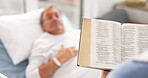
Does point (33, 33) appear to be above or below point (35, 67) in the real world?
above

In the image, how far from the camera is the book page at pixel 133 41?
109cm

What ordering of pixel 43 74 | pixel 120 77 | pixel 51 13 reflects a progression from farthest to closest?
pixel 51 13, pixel 43 74, pixel 120 77

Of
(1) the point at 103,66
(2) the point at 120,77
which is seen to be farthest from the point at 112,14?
(2) the point at 120,77

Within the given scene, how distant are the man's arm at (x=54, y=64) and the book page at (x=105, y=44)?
0.52 metres

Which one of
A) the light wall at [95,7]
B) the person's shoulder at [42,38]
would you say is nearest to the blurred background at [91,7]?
the light wall at [95,7]

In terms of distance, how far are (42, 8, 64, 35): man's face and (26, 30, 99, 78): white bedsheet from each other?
43 mm

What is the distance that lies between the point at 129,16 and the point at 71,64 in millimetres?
1179

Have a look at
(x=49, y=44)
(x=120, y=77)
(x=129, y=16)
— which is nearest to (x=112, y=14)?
(x=129, y=16)

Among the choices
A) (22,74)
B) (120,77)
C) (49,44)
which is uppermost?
(120,77)

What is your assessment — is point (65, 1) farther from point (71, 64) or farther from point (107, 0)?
point (71, 64)

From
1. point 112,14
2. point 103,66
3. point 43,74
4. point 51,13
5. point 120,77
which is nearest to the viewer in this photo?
point 120,77

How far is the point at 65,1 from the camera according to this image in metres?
2.62

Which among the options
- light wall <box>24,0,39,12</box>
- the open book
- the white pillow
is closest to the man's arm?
the white pillow

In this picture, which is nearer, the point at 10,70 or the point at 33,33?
the point at 10,70
